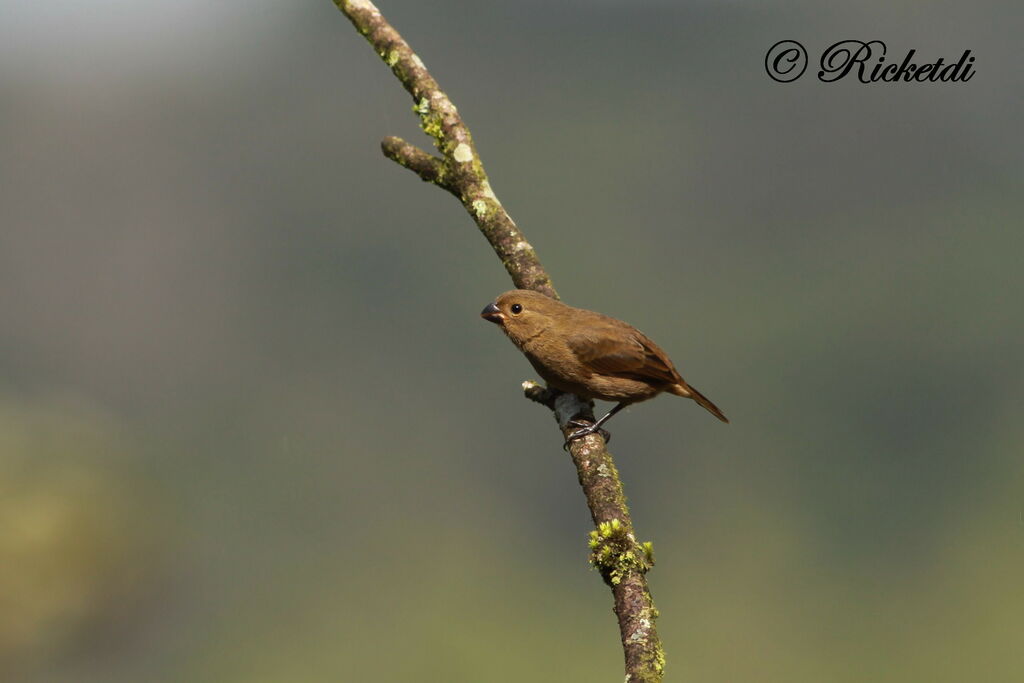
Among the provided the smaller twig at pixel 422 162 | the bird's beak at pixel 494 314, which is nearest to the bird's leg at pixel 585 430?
the bird's beak at pixel 494 314

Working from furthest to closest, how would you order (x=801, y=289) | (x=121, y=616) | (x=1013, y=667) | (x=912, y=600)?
(x=801, y=289) → (x=912, y=600) → (x=1013, y=667) → (x=121, y=616)

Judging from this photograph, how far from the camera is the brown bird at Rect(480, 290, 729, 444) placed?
22.2 feet

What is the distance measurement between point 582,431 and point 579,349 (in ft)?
3.33

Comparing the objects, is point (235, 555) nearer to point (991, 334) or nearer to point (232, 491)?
point (232, 491)

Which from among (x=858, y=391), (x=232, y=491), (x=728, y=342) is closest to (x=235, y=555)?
(x=232, y=491)

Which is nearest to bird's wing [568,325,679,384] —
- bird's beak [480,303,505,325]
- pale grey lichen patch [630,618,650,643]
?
bird's beak [480,303,505,325]

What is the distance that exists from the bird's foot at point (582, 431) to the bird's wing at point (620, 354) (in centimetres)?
56

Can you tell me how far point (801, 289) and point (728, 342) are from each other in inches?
832

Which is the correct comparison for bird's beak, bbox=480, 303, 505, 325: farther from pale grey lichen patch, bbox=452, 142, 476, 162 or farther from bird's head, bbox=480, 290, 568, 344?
pale grey lichen patch, bbox=452, 142, 476, 162

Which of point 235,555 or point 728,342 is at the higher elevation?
point 728,342

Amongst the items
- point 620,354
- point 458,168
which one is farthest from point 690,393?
point 458,168

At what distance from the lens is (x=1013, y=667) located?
Result: 104312mm

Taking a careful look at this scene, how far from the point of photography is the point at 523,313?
688cm

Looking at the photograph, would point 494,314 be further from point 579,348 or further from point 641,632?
point 641,632
